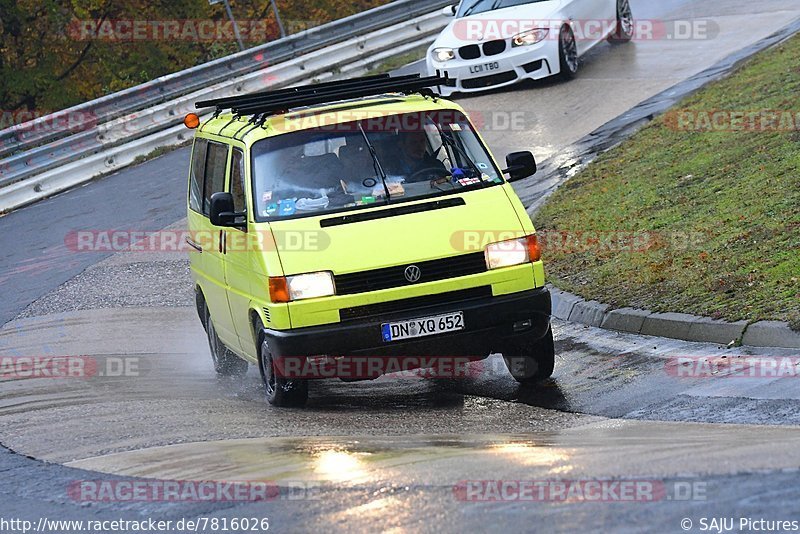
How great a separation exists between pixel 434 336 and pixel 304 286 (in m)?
0.92

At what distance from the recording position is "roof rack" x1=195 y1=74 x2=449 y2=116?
10.2 m

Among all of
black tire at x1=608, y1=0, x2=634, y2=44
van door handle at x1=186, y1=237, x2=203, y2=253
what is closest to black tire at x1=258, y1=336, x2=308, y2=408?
van door handle at x1=186, y1=237, x2=203, y2=253

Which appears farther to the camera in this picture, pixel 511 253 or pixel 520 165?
pixel 520 165

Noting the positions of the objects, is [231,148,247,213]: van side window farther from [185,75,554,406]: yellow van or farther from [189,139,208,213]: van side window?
[189,139,208,213]: van side window

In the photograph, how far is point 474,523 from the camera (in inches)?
214

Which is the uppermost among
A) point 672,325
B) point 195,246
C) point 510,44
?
point 195,246

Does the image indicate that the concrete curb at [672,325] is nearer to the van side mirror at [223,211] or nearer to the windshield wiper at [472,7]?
the van side mirror at [223,211]

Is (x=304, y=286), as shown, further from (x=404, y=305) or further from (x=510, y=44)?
(x=510, y=44)

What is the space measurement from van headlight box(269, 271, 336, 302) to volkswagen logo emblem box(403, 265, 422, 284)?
496mm

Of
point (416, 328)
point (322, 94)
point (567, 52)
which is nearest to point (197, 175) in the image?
point (322, 94)

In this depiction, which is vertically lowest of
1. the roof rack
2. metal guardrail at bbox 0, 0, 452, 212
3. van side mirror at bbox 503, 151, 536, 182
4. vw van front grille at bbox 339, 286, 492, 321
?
metal guardrail at bbox 0, 0, 452, 212

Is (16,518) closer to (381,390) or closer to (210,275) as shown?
(381,390)

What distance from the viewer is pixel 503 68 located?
21234 millimetres

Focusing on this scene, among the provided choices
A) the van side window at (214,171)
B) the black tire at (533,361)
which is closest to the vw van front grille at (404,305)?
the black tire at (533,361)
